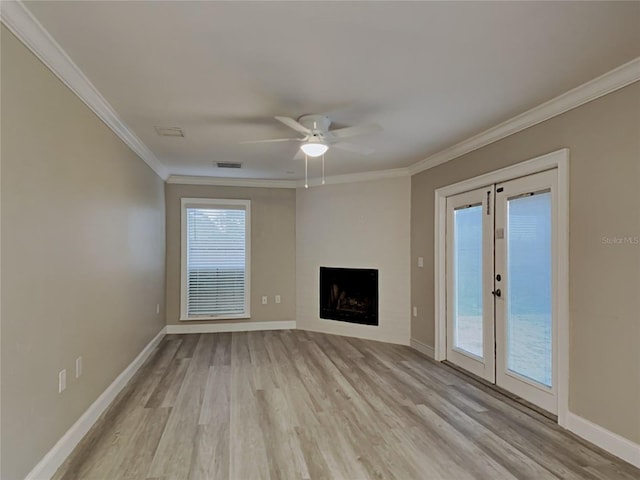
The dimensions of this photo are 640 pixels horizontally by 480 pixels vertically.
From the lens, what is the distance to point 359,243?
5680 millimetres

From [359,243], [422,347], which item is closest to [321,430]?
[422,347]

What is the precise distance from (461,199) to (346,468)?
3048 millimetres

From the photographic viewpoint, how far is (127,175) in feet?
12.3

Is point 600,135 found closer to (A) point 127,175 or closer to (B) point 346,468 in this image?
(B) point 346,468

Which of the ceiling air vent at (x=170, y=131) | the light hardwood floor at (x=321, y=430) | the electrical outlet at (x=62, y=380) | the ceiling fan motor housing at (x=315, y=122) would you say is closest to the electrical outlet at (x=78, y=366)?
the electrical outlet at (x=62, y=380)

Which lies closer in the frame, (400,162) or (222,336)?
(400,162)

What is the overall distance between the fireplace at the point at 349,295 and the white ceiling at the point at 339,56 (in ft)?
8.89

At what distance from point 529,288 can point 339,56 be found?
252 centimetres

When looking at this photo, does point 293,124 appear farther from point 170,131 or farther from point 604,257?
point 604,257

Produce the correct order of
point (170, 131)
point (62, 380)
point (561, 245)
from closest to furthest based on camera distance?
point (62, 380) → point (561, 245) → point (170, 131)

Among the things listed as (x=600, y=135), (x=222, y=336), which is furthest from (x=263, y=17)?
(x=222, y=336)

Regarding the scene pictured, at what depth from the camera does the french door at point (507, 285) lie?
10.1 ft

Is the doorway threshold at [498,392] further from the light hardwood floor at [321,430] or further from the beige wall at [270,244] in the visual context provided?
the beige wall at [270,244]

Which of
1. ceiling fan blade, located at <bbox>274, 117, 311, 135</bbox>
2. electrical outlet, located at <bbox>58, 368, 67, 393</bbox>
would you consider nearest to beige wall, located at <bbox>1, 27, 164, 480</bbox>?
electrical outlet, located at <bbox>58, 368, 67, 393</bbox>
